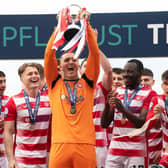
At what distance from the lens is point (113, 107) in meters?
9.20

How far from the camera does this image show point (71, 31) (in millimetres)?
8312

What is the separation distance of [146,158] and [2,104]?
8.03 ft

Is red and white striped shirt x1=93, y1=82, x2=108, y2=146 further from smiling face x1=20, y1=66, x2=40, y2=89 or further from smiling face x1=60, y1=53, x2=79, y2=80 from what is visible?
smiling face x1=60, y1=53, x2=79, y2=80

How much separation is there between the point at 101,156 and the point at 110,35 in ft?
9.49

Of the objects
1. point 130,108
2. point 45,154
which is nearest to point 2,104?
point 45,154

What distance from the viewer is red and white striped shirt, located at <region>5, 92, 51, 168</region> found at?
917 cm

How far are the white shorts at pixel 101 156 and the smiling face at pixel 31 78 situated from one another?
1.49 meters

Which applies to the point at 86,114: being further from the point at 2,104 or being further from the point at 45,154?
the point at 2,104

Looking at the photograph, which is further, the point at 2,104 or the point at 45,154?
the point at 2,104

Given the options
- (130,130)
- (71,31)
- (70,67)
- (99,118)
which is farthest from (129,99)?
(71,31)

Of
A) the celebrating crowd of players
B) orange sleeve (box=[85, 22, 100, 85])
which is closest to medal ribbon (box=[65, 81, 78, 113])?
the celebrating crowd of players

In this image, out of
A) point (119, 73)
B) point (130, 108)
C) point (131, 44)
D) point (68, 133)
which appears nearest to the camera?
point (68, 133)

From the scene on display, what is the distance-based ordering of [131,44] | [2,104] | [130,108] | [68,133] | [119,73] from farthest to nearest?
[131,44] → [119,73] → [2,104] → [130,108] → [68,133]

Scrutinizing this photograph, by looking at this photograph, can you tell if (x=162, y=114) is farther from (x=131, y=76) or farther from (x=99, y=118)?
(x=99, y=118)
